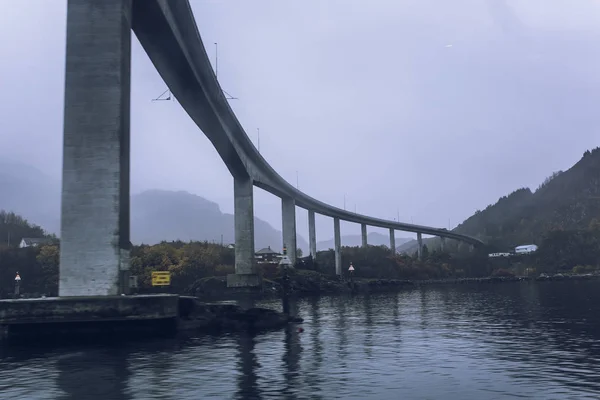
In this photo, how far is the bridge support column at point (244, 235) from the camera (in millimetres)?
94625

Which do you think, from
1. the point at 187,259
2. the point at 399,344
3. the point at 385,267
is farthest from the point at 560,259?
the point at 399,344

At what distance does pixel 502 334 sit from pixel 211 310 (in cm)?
2030

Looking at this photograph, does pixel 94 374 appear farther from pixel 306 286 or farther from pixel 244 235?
pixel 306 286

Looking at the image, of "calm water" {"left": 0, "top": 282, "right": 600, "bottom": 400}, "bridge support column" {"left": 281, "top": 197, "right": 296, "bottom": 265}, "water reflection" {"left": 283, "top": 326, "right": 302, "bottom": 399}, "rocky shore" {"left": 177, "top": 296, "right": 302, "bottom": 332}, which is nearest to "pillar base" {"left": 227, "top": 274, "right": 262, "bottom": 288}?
"bridge support column" {"left": 281, "top": 197, "right": 296, "bottom": 265}

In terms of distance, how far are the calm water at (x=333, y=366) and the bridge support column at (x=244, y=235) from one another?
2278 inches

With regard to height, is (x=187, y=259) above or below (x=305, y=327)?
above

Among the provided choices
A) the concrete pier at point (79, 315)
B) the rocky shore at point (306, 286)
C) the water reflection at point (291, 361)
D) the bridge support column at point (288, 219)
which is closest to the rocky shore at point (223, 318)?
the water reflection at point (291, 361)

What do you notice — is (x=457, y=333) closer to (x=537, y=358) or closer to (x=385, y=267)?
(x=537, y=358)

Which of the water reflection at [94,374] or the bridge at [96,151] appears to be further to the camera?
the bridge at [96,151]

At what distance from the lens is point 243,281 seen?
94.4 metres

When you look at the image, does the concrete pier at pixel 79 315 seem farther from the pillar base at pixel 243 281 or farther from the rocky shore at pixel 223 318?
the pillar base at pixel 243 281

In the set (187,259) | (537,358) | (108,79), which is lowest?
(537,358)

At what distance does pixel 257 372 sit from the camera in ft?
75.5

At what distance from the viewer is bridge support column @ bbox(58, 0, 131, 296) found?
1359 inches
